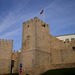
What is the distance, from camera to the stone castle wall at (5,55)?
24062 mm

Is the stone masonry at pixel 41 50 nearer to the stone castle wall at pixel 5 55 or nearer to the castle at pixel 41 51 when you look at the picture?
the castle at pixel 41 51

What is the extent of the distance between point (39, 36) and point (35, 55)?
3.46 metres

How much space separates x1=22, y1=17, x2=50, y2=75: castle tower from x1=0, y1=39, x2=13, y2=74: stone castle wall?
4975 mm

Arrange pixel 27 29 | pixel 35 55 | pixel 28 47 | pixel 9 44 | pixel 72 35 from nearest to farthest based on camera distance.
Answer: pixel 35 55, pixel 28 47, pixel 27 29, pixel 9 44, pixel 72 35

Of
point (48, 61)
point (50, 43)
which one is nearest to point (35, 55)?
point (48, 61)

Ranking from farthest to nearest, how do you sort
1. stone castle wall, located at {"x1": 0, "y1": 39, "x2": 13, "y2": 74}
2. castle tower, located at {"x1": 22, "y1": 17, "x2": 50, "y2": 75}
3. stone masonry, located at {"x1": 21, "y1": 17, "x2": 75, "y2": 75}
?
1. stone castle wall, located at {"x1": 0, "y1": 39, "x2": 13, "y2": 74}
2. stone masonry, located at {"x1": 21, "y1": 17, "x2": 75, "y2": 75}
3. castle tower, located at {"x1": 22, "y1": 17, "x2": 50, "y2": 75}

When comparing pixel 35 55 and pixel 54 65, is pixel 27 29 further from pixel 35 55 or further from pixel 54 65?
pixel 54 65

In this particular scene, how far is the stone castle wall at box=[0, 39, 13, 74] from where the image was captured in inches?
947

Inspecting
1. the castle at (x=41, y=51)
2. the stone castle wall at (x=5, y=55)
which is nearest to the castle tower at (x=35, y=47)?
the castle at (x=41, y=51)

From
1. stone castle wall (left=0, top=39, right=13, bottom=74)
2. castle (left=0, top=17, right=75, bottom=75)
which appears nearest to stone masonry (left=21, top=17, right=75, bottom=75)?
castle (left=0, top=17, right=75, bottom=75)

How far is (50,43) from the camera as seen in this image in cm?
2339

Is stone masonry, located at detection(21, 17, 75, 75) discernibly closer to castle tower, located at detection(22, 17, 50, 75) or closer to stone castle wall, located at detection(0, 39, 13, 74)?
castle tower, located at detection(22, 17, 50, 75)

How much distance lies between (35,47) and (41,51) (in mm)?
1456

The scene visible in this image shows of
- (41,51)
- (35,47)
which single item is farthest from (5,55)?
(41,51)
